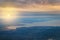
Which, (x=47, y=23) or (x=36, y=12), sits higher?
(x=36, y=12)

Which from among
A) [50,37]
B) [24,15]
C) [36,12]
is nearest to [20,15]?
[24,15]

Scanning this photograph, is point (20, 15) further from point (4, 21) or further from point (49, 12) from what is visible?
point (49, 12)

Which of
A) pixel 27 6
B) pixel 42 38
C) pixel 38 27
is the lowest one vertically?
pixel 42 38

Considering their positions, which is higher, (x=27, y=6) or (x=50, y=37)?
(x=27, y=6)

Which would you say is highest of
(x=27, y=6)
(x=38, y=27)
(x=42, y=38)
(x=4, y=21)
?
(x=27, y=6)

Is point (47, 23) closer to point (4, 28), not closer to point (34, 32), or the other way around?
point (34, 32)

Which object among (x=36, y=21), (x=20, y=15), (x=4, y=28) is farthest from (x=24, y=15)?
(x=4, y=28)
